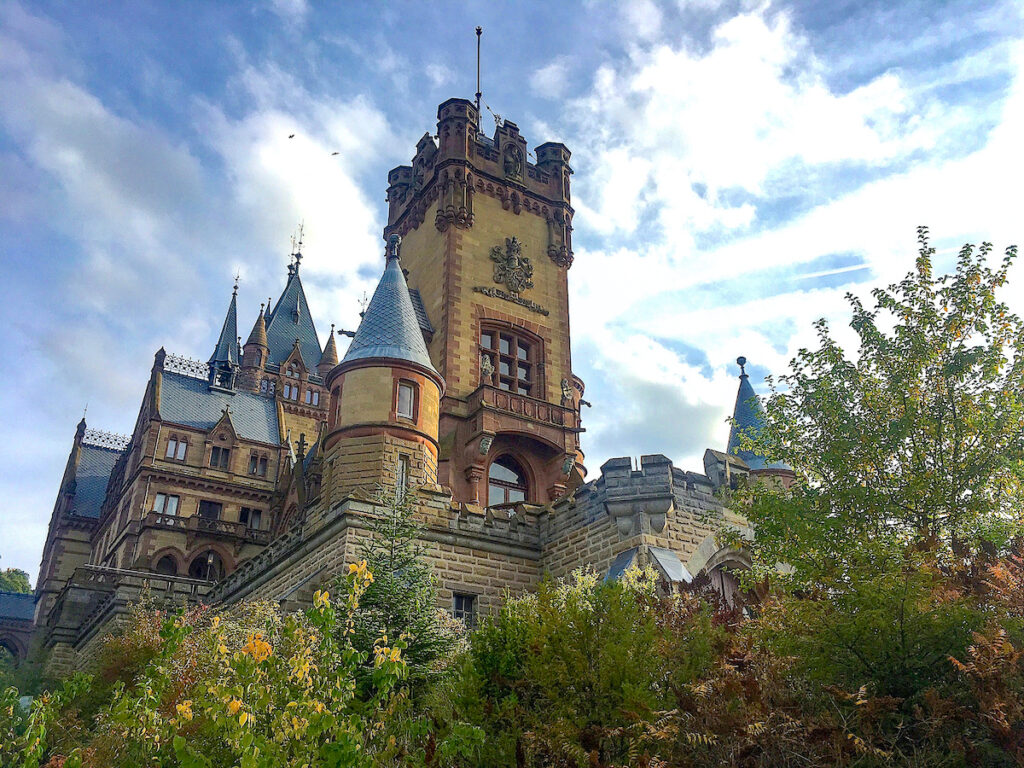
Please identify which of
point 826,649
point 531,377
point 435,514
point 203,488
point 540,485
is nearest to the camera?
point 826,649

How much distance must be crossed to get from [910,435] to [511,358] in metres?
18.0

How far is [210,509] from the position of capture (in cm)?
4128

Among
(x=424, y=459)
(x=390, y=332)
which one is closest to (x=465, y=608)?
(x=424, y=459)

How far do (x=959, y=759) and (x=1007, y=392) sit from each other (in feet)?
30.4

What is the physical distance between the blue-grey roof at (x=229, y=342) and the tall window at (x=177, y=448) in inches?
514

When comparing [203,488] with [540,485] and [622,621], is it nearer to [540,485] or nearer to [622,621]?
[540,485]

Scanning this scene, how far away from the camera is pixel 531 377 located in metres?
31.2

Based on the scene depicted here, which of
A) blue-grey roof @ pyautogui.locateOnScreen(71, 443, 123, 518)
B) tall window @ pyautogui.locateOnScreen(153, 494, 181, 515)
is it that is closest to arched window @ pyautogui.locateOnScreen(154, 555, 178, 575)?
tall window @ pyautogui.locateOnScreen(153, 494, 181, 515)

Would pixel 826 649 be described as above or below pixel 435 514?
below

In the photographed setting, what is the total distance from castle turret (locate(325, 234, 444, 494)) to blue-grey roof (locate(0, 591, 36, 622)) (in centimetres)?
4345

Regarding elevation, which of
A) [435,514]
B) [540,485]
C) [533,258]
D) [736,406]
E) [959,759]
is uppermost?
[533,258]

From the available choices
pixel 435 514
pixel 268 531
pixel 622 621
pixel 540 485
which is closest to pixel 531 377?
pixel 540 485

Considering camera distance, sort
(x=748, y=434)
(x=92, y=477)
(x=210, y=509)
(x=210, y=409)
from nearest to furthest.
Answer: (x=748, y=434), (x=210, y=509), (x=210, y=409), (x=92, y=477)

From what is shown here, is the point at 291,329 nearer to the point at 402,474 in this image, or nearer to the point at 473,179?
the point at 473,179
